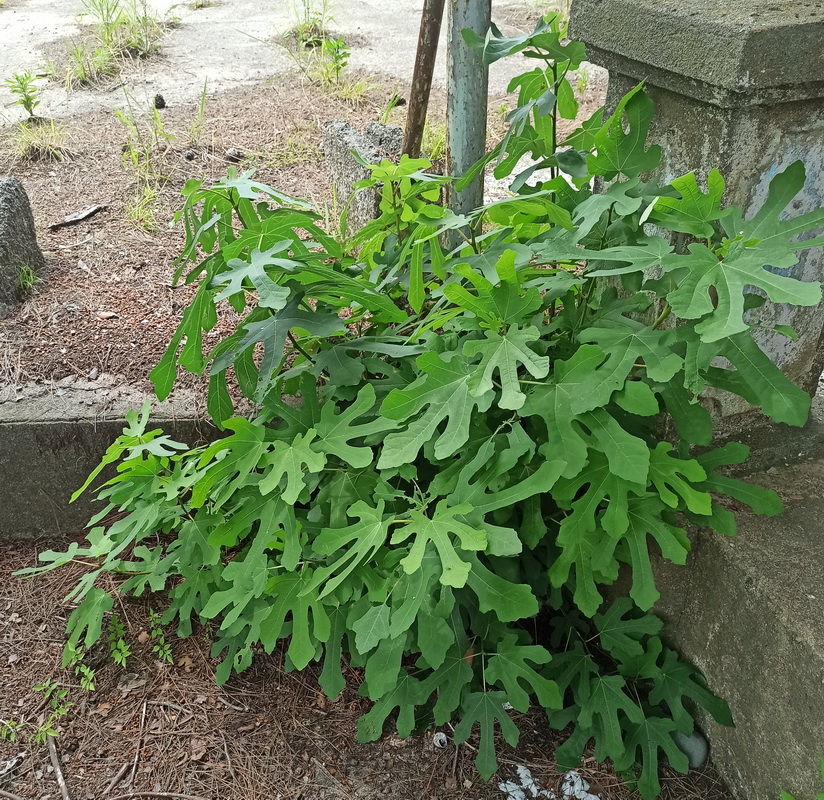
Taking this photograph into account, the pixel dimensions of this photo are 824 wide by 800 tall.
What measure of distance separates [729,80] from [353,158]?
88.3 inches

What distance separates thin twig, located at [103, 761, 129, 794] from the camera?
2113 mm

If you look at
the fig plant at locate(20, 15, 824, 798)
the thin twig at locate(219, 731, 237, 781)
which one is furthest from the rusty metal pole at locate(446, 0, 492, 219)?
the thin twig at locate(219, 731, 237, 781)

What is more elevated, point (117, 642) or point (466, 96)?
point (466, 96)

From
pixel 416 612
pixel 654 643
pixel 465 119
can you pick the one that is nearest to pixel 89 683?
pixel 416 612

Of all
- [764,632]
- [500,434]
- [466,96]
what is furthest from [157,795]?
[466,96]

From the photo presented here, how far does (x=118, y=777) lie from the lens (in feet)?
7.00

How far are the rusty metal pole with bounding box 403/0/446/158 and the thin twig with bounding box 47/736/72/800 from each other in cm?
247

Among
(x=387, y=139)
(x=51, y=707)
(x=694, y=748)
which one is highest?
(x=387, y=139)

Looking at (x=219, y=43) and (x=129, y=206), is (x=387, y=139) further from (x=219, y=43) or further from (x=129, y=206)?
(x=219, y=43)

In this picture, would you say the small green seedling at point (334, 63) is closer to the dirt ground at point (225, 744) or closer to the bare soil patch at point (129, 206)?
the bare soil patch at point (129, 206)

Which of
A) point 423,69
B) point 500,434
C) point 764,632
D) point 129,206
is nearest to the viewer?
point 500,434

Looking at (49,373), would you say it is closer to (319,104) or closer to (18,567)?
(18,567)

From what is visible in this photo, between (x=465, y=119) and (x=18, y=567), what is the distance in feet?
7.23

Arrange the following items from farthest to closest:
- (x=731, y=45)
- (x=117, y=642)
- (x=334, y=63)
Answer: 1. (x=334, y=63)
2. (x=117, y=642)
3. (x=731, y=45)
